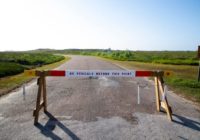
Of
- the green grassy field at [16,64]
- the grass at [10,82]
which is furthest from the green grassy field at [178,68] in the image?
the green grassy field at [16,64]

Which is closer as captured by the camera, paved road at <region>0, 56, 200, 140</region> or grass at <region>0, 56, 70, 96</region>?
paved road at <region>0, 56, 200, 140</region>

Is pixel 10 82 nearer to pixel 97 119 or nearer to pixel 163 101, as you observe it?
pixel 97 119

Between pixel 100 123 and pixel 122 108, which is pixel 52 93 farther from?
pixel 100 123

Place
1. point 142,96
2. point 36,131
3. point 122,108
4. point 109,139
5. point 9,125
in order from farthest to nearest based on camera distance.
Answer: point 142,96 → point 122,108 → point 9,125 → point 36,131 → point 109,139

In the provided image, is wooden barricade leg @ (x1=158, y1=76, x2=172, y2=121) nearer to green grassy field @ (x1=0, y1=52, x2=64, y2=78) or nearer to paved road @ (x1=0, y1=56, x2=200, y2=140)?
paved road @ (x1=0, y1=56, x2=200, y2=140)

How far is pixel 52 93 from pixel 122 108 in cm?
376

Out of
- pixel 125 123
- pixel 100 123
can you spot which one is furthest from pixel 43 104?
pixel 125 123

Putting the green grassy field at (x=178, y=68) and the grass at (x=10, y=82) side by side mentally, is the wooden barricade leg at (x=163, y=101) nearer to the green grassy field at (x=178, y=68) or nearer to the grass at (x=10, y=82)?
the green grassy field at (x=178, y=68)

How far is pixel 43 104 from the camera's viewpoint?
24.2 feet

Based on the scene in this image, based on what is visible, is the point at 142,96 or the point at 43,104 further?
the point at 142,96

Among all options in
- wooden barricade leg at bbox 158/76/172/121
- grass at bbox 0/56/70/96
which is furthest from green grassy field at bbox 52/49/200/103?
grass at bbox 0/56/70/96

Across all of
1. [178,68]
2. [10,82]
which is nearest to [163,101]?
[10,82]

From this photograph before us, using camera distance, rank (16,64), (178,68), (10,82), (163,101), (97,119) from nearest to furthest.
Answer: (97,119), (163,101), (10,82), (16,64), (178,68)

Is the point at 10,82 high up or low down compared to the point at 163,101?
down
